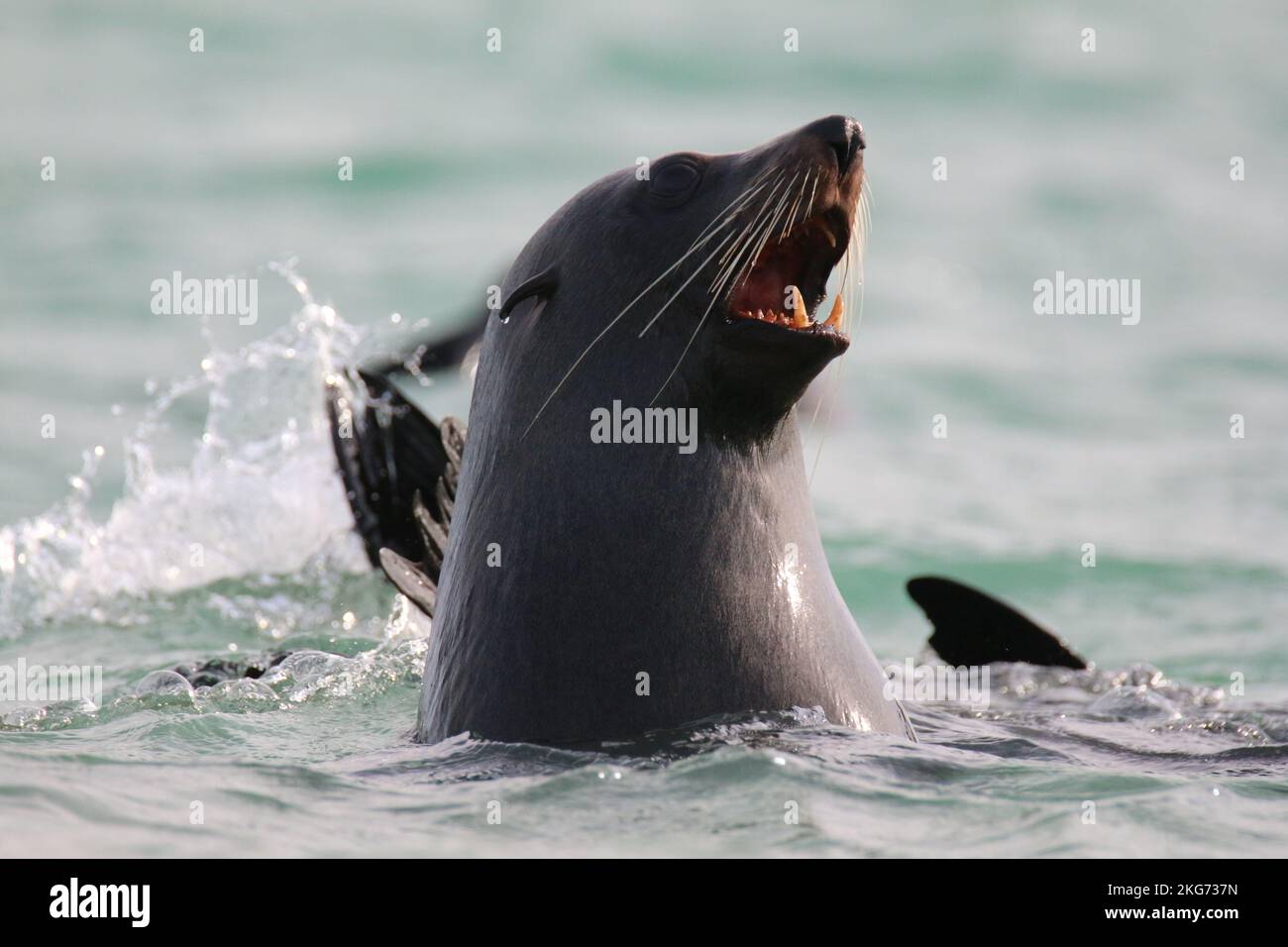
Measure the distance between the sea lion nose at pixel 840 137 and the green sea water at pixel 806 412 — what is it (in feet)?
3.21

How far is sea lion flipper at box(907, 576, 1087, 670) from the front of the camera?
7.59 metres

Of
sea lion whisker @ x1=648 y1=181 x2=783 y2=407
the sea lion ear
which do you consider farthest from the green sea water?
the sea lion ear

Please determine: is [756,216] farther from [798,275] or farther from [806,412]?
[806,412]

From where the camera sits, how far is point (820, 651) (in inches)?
201

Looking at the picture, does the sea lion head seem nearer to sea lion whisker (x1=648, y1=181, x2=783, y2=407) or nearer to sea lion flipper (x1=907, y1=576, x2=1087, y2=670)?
sea lion whisker (x1=648, y1=181, x2=783, y2=407)

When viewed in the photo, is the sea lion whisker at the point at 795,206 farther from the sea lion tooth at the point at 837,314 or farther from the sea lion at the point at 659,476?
the sea lion tooth at the point at 837,314

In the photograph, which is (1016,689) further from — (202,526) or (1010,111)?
(1010,111)

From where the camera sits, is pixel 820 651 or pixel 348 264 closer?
pixel 820 651

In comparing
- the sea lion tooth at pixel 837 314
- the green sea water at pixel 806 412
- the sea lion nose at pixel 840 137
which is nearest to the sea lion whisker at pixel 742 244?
the sea lion nose at pixel 840 137

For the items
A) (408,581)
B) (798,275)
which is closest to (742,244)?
(798,275)

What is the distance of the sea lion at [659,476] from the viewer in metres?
4.90
